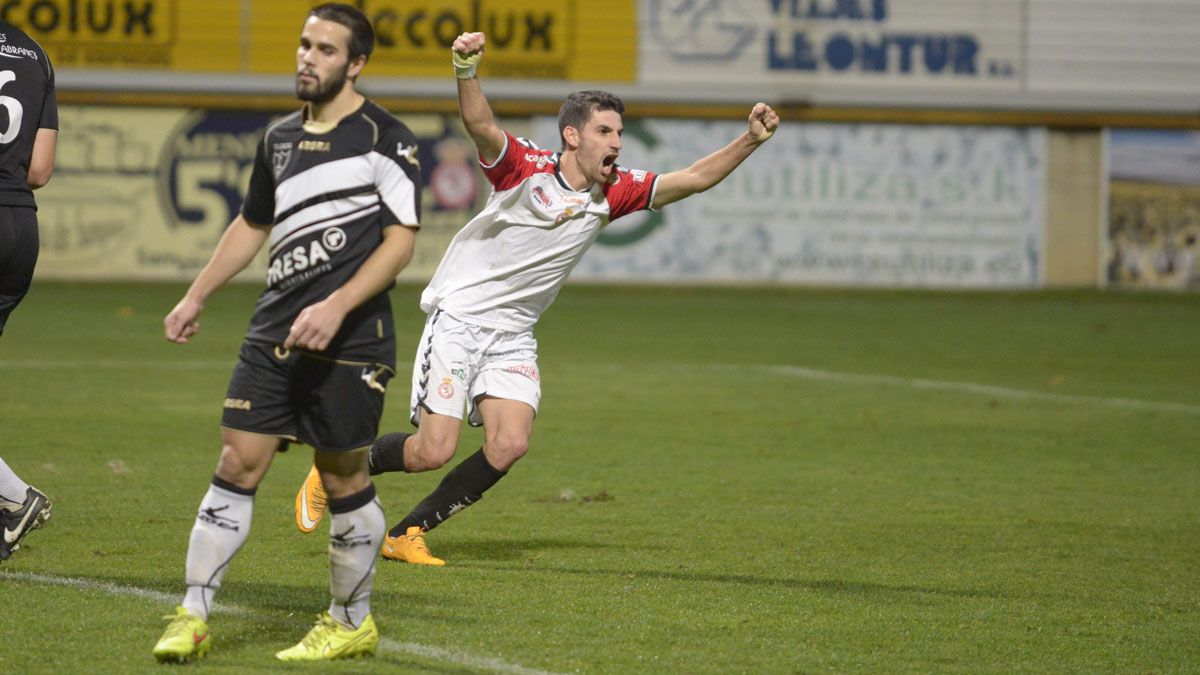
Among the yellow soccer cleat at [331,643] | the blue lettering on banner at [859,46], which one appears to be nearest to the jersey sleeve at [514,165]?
the yellow soccer cleat at [331,643]

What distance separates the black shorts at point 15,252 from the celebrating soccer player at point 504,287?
56.3 inches

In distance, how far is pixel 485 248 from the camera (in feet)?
23.1

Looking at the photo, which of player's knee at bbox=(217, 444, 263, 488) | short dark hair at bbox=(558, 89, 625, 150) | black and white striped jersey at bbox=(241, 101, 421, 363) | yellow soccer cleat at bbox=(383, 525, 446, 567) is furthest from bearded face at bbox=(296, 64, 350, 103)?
yellow soccer cleat at bbox=(383, 525, 446, 567)

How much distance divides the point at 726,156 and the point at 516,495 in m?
2.52

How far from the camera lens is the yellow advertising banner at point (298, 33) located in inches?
1073

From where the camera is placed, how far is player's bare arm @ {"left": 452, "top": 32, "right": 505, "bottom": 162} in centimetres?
596

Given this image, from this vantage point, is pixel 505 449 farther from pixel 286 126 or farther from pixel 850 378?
pixel 850 378

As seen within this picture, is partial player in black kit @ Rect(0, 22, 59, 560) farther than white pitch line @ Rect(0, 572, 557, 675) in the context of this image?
Yes

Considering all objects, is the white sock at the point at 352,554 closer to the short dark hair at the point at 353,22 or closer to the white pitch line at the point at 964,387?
the short dark hair at the point at 353,22

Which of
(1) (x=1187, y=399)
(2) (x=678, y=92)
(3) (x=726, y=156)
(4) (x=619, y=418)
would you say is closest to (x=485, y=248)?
(3) (x=726, y=156)

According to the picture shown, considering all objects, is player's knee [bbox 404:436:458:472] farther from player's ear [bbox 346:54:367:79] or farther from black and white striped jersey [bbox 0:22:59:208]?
player's ear [bbox 346:54:367:79]

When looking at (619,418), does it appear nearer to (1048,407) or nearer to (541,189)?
(1048,407)

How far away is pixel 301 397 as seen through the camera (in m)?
4.92

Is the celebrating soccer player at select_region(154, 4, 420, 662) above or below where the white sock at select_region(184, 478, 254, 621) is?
above
